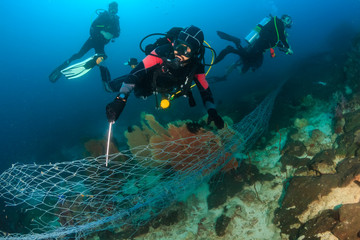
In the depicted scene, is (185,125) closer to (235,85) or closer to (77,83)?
(235,85)

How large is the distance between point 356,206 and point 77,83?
48.8 metres

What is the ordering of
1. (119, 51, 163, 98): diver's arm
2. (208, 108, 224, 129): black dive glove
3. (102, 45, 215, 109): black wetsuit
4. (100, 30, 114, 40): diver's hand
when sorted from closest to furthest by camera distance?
(119, 51, 163, 98): diver's arm, (102, 45, 215, 109): black wetsuit, (208, 108, 224, 129): black dive glove, (100, 30, 114, 40): diver's hand

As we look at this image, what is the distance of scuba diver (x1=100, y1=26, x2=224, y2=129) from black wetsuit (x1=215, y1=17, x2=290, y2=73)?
3.27 metres

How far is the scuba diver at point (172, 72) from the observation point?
3.28 meters

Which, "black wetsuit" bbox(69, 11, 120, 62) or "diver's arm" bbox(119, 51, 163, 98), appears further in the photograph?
"black wetsuit" bbox(69, 11, 120, 62)

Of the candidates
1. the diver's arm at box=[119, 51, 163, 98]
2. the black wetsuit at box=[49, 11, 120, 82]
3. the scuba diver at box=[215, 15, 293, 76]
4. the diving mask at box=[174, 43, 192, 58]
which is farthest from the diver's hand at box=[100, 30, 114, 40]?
the diving mask at box=[174, 43, 192, 58]

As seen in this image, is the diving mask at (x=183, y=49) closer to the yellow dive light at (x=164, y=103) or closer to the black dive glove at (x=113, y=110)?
the yellow dive light at (x=164, y=103)

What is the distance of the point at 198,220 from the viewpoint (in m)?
3.93

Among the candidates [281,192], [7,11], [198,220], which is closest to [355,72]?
[281,192]

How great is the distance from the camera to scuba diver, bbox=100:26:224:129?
10.8ft

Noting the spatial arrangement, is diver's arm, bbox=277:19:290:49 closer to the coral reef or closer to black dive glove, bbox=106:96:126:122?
the coral reef

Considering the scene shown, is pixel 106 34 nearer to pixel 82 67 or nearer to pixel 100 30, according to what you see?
pixel 100 30

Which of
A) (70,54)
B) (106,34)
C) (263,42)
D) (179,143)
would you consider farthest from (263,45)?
(70,54)

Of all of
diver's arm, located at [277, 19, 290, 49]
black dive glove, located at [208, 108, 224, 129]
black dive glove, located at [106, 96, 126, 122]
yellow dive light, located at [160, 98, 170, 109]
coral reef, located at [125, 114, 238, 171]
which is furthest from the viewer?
diver's arm, located at [277, 19, 290, 49]
